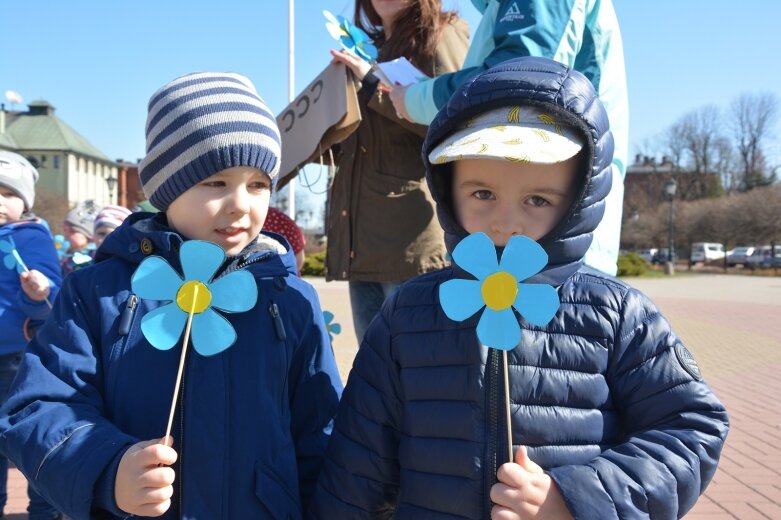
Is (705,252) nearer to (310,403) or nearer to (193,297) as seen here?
(310,403)

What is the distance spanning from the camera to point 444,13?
8.43 feet

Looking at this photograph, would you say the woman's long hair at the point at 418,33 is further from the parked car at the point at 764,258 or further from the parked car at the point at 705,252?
the parked car at the point at 705,252

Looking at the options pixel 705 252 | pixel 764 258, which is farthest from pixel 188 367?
pixel 705 252

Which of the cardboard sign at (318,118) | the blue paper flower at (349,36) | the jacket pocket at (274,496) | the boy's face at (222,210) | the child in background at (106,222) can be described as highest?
the blue paper flower at (349,36)

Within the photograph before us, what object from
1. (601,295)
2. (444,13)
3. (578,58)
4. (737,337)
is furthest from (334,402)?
(737,337)

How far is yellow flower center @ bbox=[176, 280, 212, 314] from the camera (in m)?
1.35

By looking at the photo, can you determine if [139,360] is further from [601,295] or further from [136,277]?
[601,295]

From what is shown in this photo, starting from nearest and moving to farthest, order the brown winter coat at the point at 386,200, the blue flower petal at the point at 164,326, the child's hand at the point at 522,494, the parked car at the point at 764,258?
1. the child's hand at the point at 522,494
2. the blue flower petal at the point at 164,326
3. the brown winter coat at the point at 386,200
4. the parked car at the point at 764,258

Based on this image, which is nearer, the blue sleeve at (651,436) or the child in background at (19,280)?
the blue sleeve at (651,436)

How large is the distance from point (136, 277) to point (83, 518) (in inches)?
19.0

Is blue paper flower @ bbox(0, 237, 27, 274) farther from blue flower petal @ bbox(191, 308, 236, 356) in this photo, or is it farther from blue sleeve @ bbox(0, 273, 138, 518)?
blue flower petal @ bbox(191, 308, 236, 356)

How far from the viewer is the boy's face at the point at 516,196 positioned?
1.38 m

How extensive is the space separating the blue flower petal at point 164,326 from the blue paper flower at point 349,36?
4.78 feet

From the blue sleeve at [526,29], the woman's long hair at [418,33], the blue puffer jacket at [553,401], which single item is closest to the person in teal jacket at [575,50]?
the blue sleeve at [526,29]
